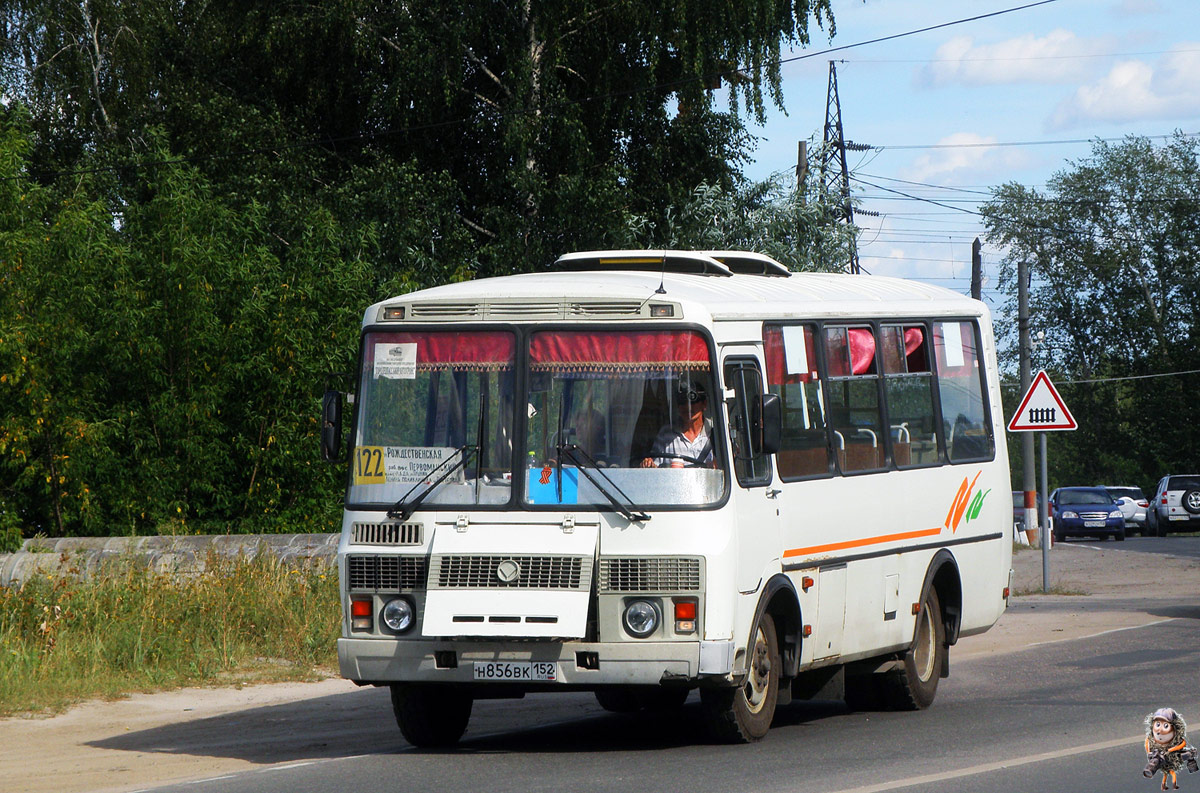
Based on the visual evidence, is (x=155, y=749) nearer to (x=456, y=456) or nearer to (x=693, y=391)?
(x=456, y=456)

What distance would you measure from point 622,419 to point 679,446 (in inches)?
14.5

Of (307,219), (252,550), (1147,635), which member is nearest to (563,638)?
(252,550)

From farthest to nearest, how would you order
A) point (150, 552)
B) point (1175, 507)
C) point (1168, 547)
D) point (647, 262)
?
point (1175, 507) → point (1168, 547) → point (150, 552) → point (647, 262)

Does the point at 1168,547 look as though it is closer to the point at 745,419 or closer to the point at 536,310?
the point at 745,419

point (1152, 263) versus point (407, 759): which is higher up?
point (1152, 263)

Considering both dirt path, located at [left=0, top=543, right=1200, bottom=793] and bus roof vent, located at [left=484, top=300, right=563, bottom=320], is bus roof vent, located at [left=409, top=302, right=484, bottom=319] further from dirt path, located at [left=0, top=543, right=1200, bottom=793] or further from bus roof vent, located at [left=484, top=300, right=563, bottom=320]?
dirt path, located at [left=0, top=543, right=1200, bottom=793]

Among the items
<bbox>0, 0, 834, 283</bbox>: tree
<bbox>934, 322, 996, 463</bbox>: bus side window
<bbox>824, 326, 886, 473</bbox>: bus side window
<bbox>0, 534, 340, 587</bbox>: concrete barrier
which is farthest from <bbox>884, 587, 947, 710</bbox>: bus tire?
<bbox>0, 0, 834, 283</bbox>: tree

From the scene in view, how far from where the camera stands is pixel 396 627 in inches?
406

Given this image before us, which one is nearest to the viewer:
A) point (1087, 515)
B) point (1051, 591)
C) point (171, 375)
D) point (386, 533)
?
point (386, 533)

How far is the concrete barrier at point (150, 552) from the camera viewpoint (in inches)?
666

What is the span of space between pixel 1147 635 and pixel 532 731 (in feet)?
28.4

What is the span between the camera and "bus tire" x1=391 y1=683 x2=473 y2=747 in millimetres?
11000

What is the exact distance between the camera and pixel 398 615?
10.3m

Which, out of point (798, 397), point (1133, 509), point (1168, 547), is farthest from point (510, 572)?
point (1133, 509)
